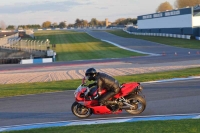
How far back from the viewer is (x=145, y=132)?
809 cm

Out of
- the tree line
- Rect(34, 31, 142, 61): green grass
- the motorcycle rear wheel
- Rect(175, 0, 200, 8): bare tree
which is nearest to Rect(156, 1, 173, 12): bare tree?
the tree line

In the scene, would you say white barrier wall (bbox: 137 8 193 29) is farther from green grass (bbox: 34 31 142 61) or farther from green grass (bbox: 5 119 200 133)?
green grass (bbox: 5 119 200 133)

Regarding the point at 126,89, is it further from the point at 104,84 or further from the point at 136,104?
the point at 104,84

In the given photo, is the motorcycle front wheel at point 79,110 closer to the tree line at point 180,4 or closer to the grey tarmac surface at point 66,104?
the grey tarmac surface at point 66,104

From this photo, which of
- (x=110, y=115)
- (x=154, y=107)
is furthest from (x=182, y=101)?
(x=110, y=115)

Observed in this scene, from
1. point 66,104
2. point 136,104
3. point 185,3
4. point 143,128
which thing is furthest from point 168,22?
point 143,128

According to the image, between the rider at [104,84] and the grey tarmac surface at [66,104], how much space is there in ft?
2.02

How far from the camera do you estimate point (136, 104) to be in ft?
37.5

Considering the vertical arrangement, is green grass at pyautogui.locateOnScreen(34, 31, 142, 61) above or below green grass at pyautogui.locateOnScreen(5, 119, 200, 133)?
below

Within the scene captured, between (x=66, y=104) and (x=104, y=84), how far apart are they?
330 centimetres

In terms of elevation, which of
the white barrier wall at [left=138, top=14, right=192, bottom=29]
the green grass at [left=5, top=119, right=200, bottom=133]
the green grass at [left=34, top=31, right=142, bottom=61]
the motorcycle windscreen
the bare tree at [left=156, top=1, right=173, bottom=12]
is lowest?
the green grass at [left=34, top=31, right=142, bottom=61]

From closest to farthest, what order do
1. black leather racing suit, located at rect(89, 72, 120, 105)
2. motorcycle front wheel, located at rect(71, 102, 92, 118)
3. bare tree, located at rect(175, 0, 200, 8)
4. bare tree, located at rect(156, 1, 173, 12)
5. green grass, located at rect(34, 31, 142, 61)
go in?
black leather racing suit, located at rect(89, 72, 120, 105), motorcycle front wheel, located at rect(71, 102, 92, 118), green grass, located at rect(34, 31, 142, 61), bare tree, located at rect(175, 0, 200, 8), bare tree, located at rect(156, 1, 173, 12)

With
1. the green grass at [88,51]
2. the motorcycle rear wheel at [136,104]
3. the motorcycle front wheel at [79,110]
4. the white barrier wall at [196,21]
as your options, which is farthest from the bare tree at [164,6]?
the motorcycle front wheel at [79,110]

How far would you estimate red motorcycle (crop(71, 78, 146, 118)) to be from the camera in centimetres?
1132
